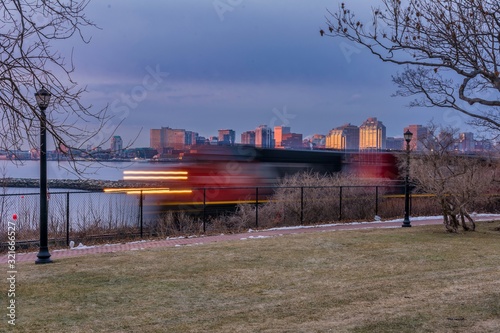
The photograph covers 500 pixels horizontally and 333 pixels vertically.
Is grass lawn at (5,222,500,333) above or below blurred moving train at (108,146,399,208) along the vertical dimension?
below

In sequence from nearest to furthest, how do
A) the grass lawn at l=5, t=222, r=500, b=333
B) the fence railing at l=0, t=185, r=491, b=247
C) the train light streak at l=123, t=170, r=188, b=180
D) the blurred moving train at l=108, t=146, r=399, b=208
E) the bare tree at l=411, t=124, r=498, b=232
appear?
the grass lawn at l=5, t=222, r=500, b=333, the bare tree at l=411, t=124, r=498, b=232, the fence railing at l=0, t=185, r=491, b=247, the blurred moving train at l=108, t=146, r=399, b=208, the train light streak at l=123, t=170, r=188, b=180

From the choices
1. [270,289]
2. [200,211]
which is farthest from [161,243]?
[270,289]

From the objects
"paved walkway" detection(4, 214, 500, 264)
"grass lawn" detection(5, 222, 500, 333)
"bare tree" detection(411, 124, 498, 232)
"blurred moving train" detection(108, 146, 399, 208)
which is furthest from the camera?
"blurred moving train" detection(108, 146, 399, 208)

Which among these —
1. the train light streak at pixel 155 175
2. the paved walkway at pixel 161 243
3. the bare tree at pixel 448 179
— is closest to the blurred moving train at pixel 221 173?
the train light streak at pixel 155 175

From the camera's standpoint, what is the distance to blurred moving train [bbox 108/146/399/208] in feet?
64.2

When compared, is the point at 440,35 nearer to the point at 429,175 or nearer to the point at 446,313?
the point at 446,313

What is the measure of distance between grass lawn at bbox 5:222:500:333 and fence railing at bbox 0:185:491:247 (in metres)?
4.77

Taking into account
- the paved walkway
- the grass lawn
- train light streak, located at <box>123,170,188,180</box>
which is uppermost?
train light streak, located at <box>123,170,188,180</box>

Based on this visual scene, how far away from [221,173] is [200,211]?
2.53 metres

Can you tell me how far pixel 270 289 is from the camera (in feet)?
27.9

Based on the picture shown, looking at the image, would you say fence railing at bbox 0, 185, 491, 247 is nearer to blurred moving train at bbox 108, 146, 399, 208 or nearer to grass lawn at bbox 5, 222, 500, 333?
blurred moving train at bbox 108, 146, 399, 208

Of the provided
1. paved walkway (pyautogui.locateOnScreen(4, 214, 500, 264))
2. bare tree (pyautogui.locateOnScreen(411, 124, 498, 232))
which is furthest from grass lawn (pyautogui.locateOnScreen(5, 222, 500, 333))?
bare tree (pyautogui.locateOnScreen(411, 124, 498, 232))

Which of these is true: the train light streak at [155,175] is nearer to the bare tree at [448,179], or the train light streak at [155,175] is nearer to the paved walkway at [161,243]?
the paved walkway at [161,243]

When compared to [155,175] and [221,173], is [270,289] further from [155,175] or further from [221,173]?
[155,175]
